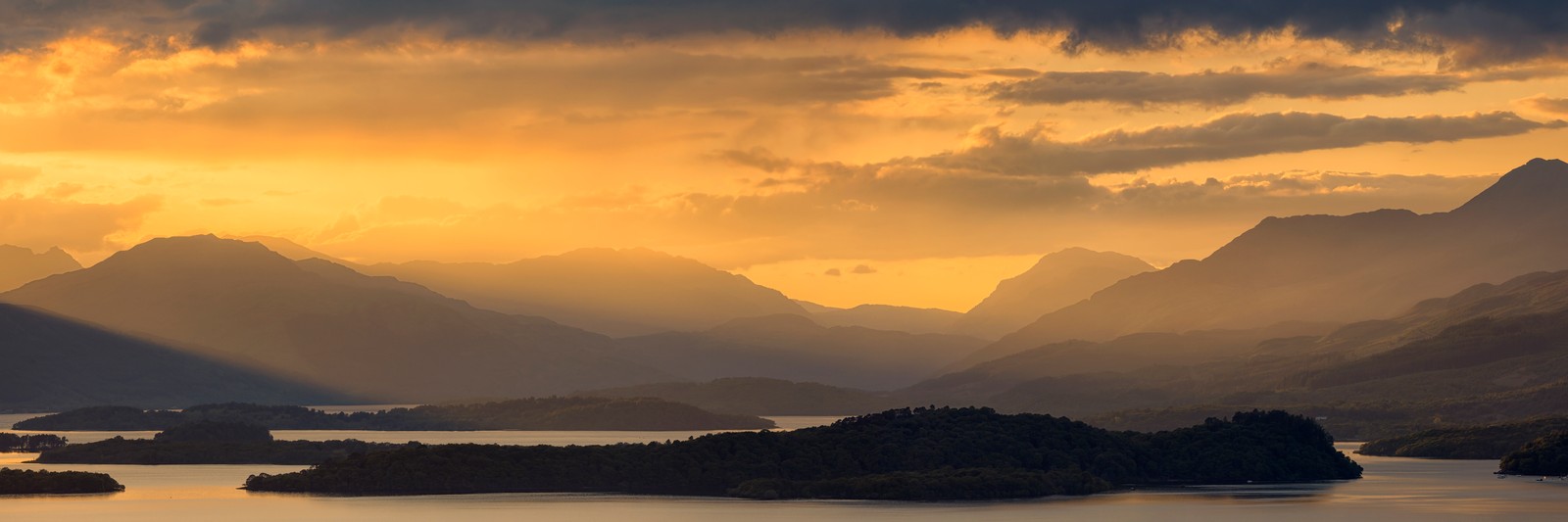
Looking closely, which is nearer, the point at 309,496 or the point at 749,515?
the point at 749,515

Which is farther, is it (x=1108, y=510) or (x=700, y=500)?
(x=700, y=500)

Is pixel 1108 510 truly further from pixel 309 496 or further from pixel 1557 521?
pixel 309 496

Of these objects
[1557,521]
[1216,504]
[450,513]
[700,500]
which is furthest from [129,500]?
[1557,521]

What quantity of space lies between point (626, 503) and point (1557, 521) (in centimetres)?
8444

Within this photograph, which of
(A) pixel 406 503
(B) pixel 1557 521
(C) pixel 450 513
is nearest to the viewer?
(B) pixel 1557 521

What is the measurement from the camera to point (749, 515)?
174875 millimetres

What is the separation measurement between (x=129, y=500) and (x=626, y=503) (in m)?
48.2

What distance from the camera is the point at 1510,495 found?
199 meters

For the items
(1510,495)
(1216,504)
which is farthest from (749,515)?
(1510,495)

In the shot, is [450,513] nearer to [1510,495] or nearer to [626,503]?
[626,503]

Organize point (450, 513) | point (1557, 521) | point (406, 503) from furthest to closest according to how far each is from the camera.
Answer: point (406, 503), point (450, 513), point (1557, 521)

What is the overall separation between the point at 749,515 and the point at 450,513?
87.2 feet

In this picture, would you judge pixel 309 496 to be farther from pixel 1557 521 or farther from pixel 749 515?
pixel 1557 521

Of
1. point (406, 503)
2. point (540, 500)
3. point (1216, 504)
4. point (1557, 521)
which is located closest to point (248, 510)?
point (406, 503)
